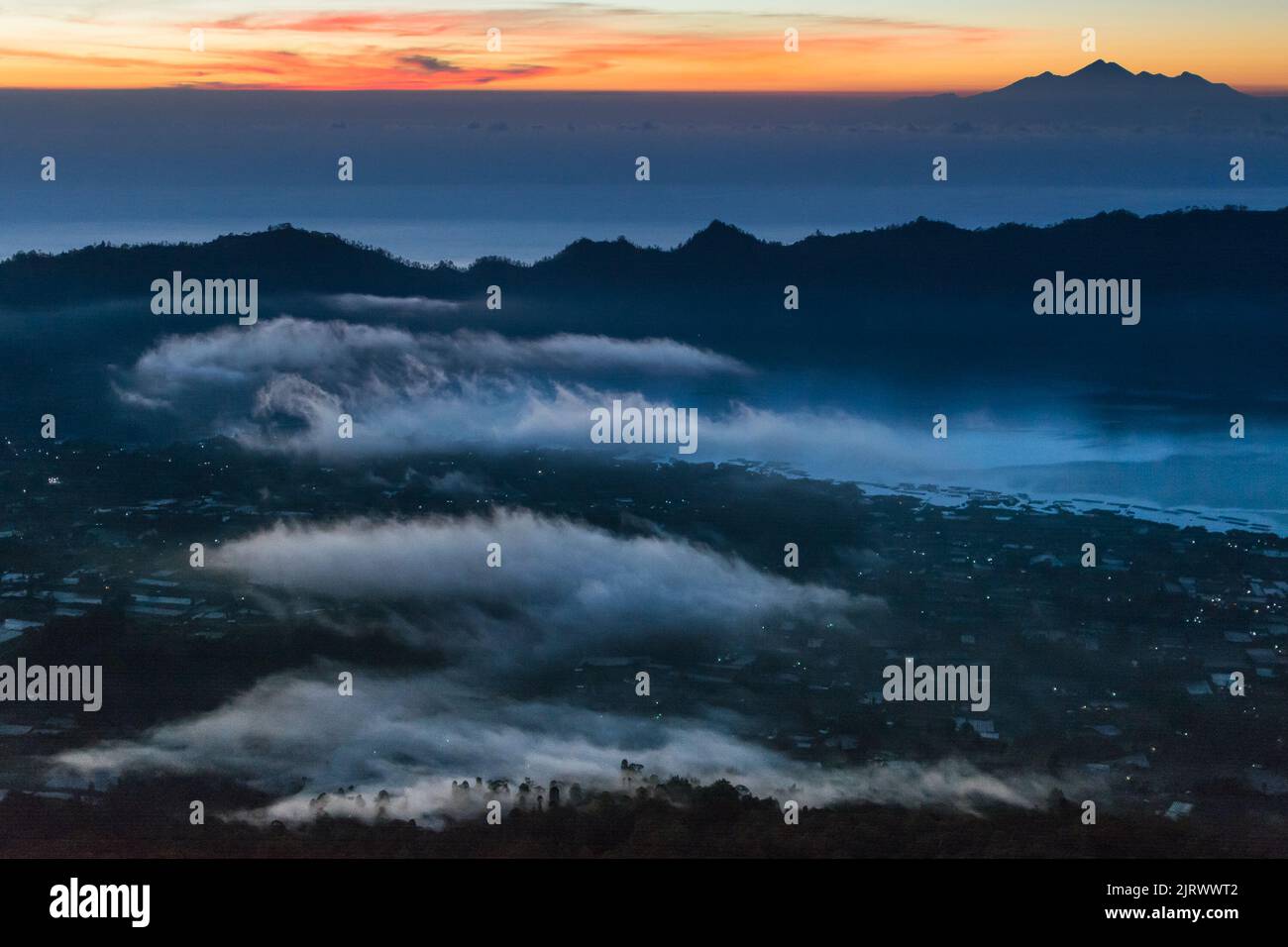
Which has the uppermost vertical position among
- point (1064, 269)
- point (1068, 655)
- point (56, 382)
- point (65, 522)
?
point (1064, 269)

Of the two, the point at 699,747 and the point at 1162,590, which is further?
the point at 1162,590

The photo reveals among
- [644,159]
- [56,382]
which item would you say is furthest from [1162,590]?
[56,382]

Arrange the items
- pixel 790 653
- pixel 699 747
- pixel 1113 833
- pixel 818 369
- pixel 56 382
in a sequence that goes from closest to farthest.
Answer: pixel 1113 833, pixel 699 747, pixel 790 653, pixel 56 382, pixel 818 369

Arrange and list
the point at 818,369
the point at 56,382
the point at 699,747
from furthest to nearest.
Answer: the point at 818,369
the point at 56,382
the point at 699,747

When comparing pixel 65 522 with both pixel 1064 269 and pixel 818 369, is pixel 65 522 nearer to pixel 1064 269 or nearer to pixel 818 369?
pixel 818 369

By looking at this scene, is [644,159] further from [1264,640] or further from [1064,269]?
[1264,640]

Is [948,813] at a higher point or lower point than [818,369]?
lower

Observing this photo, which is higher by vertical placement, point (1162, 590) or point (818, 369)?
point (818, 369)

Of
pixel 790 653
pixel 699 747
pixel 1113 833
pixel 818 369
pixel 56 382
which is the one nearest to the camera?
pixel 1113 833

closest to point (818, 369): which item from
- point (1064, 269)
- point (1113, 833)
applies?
point (1064, 269)

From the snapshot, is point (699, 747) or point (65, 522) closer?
point (699, 747)
